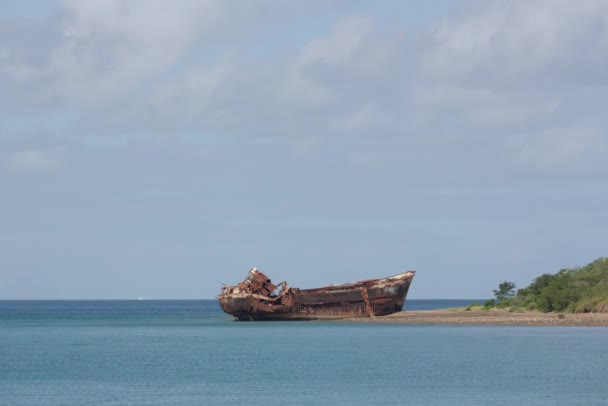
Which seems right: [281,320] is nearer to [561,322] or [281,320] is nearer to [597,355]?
[561,322]

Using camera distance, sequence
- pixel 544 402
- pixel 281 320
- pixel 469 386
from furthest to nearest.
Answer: pixel 281 320 < pixel 469 386 < pixel 544 402

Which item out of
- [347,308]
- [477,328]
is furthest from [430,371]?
[347,308]

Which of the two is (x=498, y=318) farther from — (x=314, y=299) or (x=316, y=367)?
(x=316, y=367)

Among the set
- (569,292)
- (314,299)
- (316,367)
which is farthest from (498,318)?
(316,367)

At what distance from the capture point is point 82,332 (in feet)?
296

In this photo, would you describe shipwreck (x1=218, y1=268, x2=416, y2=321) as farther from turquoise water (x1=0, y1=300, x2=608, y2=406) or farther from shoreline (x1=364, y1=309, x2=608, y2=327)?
turquoise water (x1=0, y1=300, x2=608, y2=406)

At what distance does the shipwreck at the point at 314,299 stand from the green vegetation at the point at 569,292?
38.5ft

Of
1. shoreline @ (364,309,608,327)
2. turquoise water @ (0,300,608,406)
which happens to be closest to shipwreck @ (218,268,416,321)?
shoreline @ (364,309,608,327)

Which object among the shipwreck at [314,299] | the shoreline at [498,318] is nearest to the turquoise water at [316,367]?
the shoreline at [498,318]

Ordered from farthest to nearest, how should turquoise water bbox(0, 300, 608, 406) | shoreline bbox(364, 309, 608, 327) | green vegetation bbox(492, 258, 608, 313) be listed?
1. green vegetation bbox(492, 258, 608, 313)
2. shoreline bbox(364, 309, 608, 327)
3. turquoise water bbox(0, 300, 608, 406)

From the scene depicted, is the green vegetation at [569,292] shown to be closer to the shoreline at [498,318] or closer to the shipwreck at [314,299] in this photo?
the shoreline at [498,318]

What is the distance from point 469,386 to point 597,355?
1518 cm

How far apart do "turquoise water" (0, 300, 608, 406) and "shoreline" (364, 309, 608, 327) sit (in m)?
3.28

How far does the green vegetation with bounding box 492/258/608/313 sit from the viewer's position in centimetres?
8738
